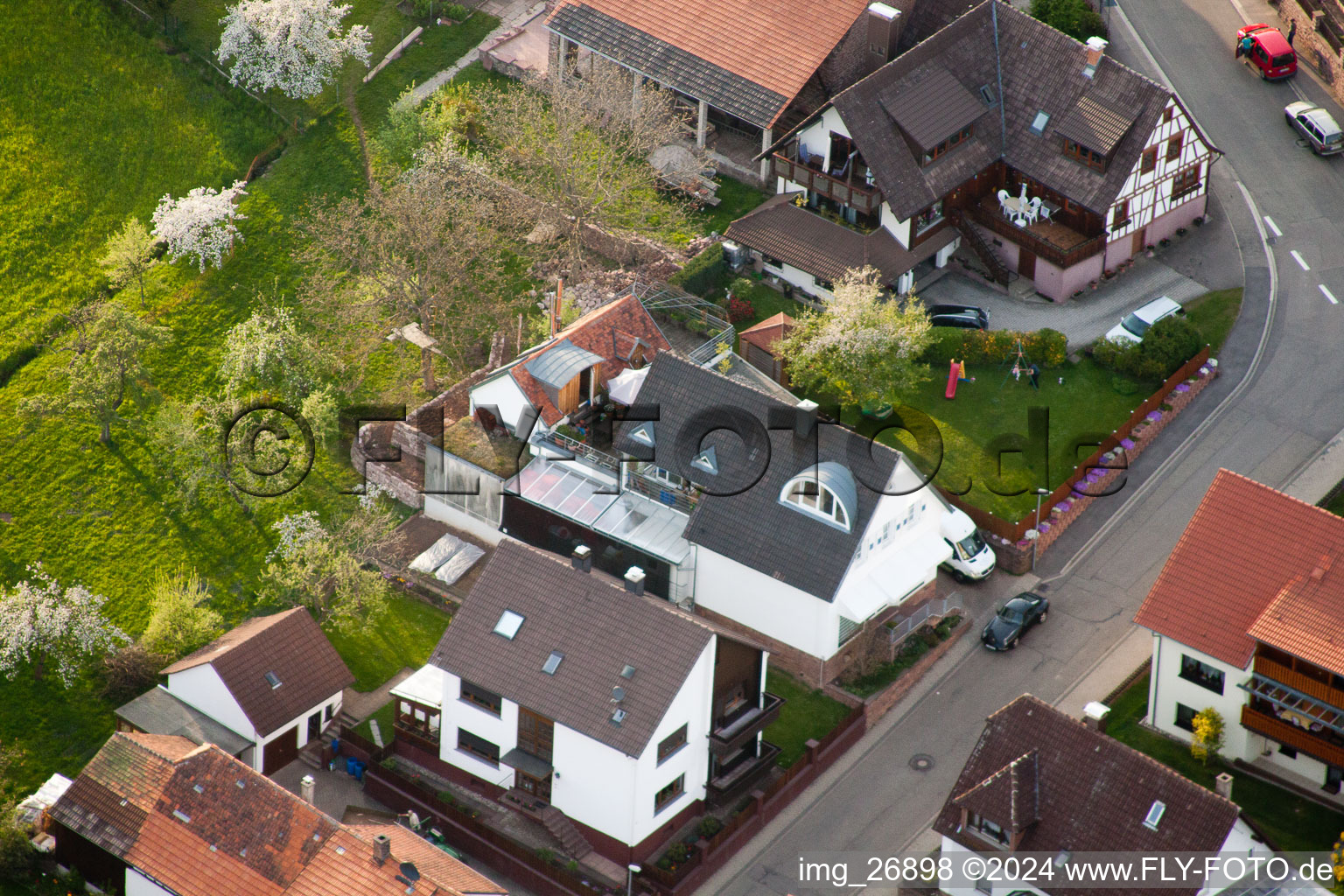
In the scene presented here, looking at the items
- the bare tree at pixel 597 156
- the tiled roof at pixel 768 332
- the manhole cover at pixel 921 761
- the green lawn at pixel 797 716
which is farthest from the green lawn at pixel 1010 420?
the bare tree at pixel 597 156

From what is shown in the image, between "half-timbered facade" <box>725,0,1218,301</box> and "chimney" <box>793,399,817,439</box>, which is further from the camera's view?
"half-timbered facade" <box>725,0,1218,301</box>

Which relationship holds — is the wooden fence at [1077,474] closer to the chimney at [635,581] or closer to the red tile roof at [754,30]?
the chimney at [635,581]

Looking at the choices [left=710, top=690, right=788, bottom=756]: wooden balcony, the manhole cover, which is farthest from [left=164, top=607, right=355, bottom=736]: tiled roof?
the manhole cover

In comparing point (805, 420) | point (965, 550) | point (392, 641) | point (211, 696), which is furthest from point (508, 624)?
point (965, 550)

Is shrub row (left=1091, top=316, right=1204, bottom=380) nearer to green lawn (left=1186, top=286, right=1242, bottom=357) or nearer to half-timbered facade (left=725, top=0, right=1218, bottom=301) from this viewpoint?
green lawn (left=1186, top=286, right=1242, bottom=357)

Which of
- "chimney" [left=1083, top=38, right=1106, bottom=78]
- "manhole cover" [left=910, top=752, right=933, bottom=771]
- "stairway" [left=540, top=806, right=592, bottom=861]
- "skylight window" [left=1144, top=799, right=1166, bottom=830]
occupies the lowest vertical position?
"stairway" [left=540, top=806, right=592, bottom=861]

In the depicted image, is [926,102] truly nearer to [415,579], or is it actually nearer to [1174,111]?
[1174,111]

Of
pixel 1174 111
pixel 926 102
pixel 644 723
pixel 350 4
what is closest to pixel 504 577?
pixel 644 723

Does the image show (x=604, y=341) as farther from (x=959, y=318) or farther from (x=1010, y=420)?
(x=1010, y=420)
